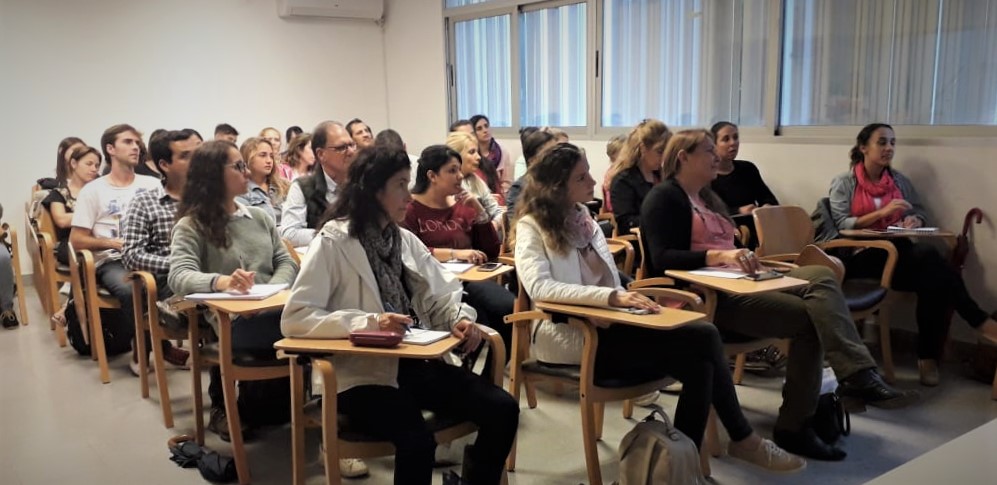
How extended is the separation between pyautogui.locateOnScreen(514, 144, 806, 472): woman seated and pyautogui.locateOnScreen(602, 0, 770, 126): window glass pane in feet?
9.01

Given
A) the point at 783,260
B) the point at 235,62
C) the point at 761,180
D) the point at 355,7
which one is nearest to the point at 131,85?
the point at 235,62

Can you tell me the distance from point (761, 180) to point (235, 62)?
201 inches

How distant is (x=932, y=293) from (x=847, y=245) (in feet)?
1.46

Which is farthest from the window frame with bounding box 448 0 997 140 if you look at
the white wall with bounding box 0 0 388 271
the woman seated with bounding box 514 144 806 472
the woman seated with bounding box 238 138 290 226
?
the woman seated with bounding box 238 138 290 226

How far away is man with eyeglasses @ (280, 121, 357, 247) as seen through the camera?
12.8 ft

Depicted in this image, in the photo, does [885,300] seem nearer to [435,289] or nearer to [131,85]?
[435,289]

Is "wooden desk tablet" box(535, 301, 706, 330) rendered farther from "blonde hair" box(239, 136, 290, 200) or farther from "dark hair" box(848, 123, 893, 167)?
"blonde hair" box(239, 136, 290, 200)

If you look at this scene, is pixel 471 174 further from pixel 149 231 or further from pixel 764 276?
pixel 764 276

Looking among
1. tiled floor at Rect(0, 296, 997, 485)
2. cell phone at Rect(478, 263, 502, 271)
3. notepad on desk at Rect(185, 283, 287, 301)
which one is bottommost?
tiled floor at Rect(0, 296, 997, 485)

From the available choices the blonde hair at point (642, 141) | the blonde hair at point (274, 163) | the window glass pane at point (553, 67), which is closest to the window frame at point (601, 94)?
the window glass pane at point (553, 67)

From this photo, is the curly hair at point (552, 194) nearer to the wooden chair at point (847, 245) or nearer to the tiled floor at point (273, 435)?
the tiled floor at point (273, 435)

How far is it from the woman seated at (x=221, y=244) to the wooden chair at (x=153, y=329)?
0.71ft

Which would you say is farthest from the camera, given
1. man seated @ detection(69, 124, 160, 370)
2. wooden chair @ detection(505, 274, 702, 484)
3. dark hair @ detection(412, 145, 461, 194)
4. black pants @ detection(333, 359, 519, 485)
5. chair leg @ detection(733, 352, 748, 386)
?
man seated @ detection(69, 124, 160, 370)

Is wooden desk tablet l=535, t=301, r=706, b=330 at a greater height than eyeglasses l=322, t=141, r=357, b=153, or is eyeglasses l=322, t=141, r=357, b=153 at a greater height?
eyeglasses l=322, t=141, r=357, b=153
